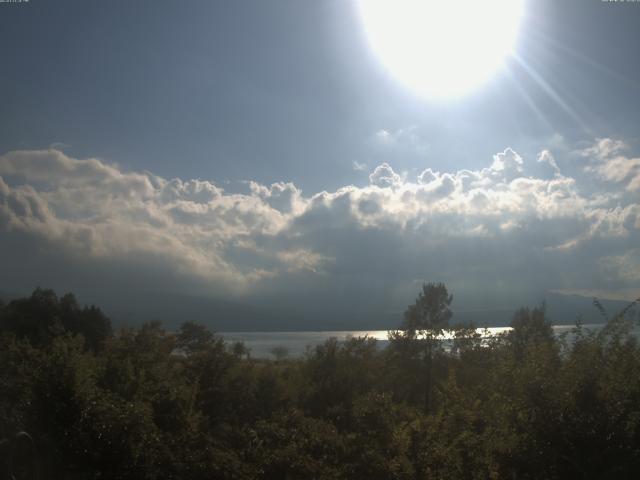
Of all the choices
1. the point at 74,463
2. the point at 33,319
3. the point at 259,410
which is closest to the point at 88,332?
the point at 33,319

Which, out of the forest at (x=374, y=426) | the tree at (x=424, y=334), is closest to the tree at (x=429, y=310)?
the tree at (x=424, y=334)

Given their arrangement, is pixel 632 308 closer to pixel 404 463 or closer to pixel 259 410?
pixel 404 463

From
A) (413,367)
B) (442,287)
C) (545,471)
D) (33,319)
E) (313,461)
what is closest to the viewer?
(545,471)

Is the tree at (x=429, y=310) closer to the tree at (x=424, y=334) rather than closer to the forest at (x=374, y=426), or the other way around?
the tree at (x=424, y=334)

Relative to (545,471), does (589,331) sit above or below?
above

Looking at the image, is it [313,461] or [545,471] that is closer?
[545,471]

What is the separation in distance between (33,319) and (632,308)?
214 ft

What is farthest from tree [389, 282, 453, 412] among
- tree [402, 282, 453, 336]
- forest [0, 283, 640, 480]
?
forest [0, 283, 640, 480]

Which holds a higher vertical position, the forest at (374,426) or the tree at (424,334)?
the tree at (424,334)

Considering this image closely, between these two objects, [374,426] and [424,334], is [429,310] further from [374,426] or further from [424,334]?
[374,426]

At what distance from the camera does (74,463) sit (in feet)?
38.6

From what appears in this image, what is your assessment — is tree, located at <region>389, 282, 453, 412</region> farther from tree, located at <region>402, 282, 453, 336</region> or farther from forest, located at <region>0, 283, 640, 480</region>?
forest, located at <region>0, 283, 640, 480</region>

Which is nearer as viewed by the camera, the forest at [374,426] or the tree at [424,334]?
the forest at [374,426]

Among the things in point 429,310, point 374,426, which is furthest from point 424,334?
point 374,426
